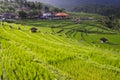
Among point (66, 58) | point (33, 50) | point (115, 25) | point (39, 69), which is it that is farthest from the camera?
point (115, 25)

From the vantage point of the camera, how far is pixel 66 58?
81.3 ft

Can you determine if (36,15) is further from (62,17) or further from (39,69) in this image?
(39,69)

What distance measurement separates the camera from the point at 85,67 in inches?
869

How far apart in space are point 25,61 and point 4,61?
183 centimetres

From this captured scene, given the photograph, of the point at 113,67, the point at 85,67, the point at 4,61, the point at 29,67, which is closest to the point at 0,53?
the point at 4,61

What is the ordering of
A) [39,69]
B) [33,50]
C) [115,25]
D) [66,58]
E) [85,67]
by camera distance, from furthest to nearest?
[115,25], [33,50], [66,58], [85,67], [39,69]

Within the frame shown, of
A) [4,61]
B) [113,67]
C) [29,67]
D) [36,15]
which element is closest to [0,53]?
[4,61]

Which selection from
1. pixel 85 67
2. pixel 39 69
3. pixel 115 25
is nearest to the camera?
pixel 39 69

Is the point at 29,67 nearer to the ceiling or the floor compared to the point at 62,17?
nearer to the ceiling

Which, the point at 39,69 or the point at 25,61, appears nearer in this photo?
the point at 39,69

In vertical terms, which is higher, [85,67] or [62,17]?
[85,67]

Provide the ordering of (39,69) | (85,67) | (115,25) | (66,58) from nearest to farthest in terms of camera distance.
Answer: (39,69) < (85,67) < (66,58) < (115,25)

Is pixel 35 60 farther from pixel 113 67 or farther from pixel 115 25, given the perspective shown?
pixel 115 25

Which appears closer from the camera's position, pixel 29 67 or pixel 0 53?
pixel 29 67
